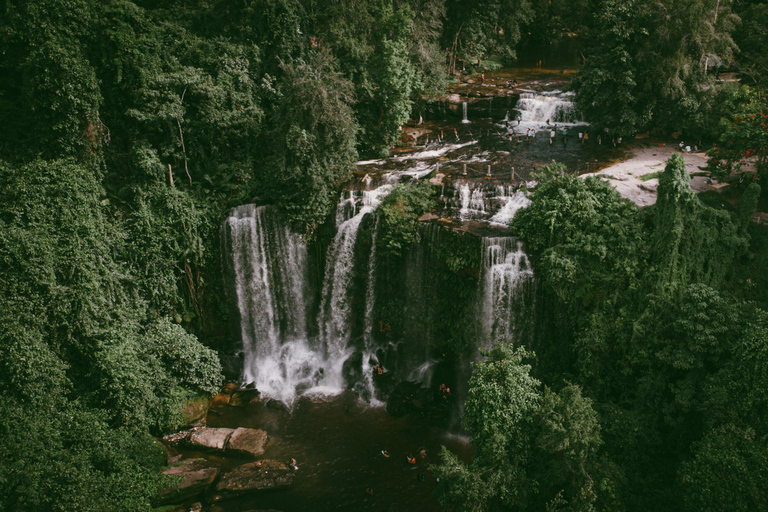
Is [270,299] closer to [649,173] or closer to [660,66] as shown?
[649,173]

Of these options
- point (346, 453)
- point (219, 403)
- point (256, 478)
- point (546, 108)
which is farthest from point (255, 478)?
point (546, 108)

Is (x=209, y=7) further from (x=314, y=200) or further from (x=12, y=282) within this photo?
(x=12, y=282)

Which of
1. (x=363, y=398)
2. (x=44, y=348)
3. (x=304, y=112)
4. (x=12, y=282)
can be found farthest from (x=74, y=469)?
(x=304, y=112)

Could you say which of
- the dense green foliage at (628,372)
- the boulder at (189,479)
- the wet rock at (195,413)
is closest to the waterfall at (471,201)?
the dense green foliage at (628,372)

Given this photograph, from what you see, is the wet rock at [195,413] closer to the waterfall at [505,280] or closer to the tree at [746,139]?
the waterfall at [505,280]

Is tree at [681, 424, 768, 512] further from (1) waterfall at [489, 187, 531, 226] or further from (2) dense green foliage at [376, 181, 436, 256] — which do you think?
(2) dense green foliage at [376, 181, 436, 256]

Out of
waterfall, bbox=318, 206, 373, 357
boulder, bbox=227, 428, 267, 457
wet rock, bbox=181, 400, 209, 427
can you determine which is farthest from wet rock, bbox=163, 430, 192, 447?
waterfall, bbox=318, 206, 373, 357
